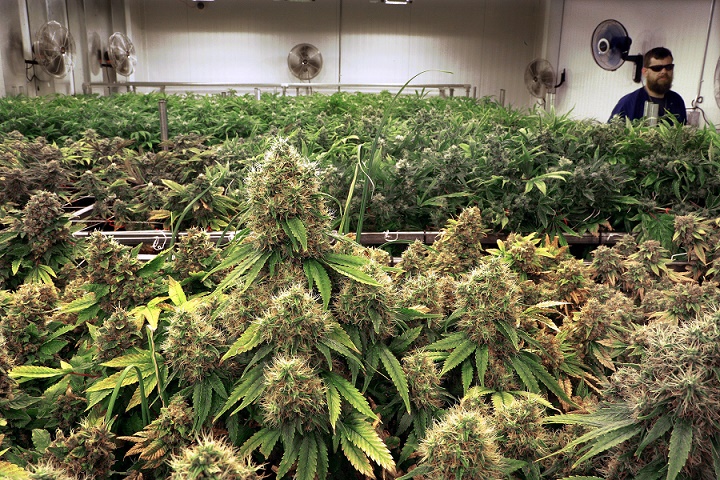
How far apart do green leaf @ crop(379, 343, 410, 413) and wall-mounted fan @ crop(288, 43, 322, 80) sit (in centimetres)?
1207

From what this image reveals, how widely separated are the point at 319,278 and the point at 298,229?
0.30 ft

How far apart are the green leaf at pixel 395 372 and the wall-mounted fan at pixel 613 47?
908 cm

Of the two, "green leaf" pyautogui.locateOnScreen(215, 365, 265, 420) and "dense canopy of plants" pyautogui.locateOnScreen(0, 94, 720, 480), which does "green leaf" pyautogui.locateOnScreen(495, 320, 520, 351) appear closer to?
"dense canopy of plants" pyautogui.locateOnScreen(0, 94, 720, 480)

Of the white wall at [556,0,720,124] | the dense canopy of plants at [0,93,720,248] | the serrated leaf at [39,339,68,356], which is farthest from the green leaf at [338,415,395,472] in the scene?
the white wall at [556,0,720,124]

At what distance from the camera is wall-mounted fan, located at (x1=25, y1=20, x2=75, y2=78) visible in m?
7.72

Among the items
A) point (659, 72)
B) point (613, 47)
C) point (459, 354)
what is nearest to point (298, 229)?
point (459, 354)

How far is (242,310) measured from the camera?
86 cm

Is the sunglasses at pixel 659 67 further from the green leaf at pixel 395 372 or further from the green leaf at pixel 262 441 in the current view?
the green leaf at pixel 262 441

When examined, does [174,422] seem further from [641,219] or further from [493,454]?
[641,219]

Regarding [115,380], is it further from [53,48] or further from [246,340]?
[53,48]

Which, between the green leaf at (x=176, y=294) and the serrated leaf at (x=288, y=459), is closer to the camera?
the serrated leaf at (x=288, y=459)

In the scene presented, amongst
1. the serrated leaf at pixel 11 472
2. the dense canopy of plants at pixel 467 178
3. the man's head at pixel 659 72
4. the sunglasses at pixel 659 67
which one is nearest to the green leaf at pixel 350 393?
the serrated leaf at pixel 11 472

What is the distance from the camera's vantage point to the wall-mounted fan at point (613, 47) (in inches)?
325

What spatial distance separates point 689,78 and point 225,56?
35.1 feet
